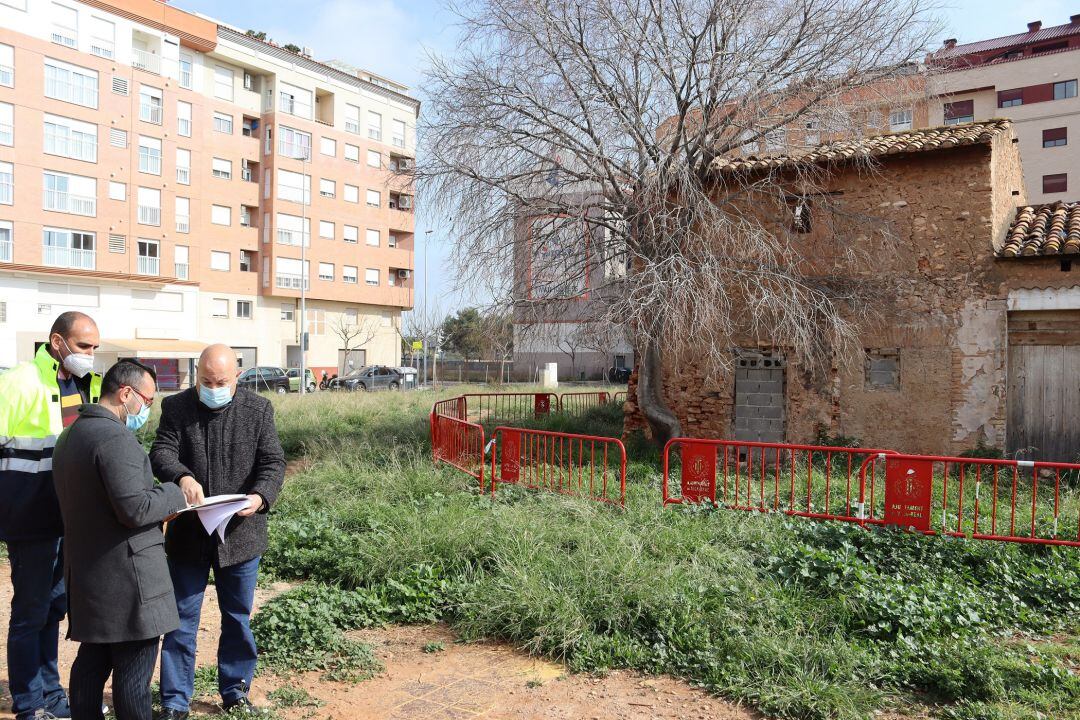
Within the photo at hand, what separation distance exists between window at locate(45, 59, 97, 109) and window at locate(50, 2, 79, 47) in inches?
38.0

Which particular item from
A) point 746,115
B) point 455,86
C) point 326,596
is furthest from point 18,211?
point 326,596

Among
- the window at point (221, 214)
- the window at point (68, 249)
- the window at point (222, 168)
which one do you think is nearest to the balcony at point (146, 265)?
the window at point (68, 249)

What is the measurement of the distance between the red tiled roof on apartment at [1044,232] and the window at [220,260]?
3550cm

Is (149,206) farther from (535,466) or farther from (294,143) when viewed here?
(535,466)

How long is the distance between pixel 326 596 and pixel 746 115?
31.0 ft

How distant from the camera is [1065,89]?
126ft

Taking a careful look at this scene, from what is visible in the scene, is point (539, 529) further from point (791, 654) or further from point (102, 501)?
point (102, 501)

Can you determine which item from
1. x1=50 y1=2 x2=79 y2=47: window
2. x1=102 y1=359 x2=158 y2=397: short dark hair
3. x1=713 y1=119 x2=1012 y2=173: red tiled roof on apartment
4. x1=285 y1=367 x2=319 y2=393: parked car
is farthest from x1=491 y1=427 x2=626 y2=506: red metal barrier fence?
x1=50 y1=2 x2=79 y2=47: window

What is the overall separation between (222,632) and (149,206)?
37115 mm

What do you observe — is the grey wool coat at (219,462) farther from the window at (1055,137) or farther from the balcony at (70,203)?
the window at (1055,137)

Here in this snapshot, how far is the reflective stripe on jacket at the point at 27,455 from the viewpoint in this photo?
12.6ft

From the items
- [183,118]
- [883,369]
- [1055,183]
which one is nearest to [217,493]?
[883,369]

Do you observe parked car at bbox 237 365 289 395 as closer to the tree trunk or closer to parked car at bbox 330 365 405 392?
parked car at bbox 330 365 405 392

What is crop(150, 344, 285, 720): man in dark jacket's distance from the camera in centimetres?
385
